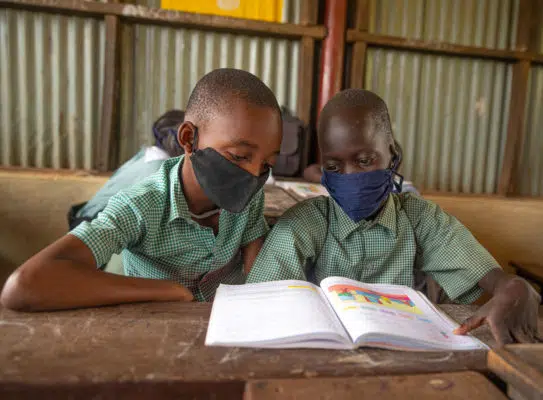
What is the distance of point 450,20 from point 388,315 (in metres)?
3.60

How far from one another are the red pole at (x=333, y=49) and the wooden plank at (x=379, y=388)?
2.97 metres

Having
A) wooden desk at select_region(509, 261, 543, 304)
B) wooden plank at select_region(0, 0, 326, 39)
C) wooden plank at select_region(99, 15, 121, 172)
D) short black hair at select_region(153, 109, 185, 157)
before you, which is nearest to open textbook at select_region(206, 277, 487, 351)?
short black hair at select_region(153, 109, 185, 157)

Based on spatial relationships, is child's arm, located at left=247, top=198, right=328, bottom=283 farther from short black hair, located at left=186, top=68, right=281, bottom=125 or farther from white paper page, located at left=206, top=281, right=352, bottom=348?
short black hair, located at left=186, top=68, right=281, bottom=125

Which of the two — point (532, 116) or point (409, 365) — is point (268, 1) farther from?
point (409, 365)

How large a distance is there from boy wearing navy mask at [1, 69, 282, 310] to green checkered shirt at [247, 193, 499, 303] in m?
0.18

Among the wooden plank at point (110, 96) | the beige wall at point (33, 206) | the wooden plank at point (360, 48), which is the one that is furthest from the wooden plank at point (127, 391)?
the wooden plank at point (360, 48)

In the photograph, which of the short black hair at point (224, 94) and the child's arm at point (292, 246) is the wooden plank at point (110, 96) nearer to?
the short black hair at point (224, 94)

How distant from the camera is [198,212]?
142 cm

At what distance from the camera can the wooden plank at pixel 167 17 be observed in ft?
10.2

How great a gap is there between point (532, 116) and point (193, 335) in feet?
13.7

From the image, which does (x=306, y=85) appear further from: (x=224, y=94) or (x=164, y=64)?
(x=224, y=94)

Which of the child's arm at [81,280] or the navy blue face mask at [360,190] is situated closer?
the child's arm at [81,280]

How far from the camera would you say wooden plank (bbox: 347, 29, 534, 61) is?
3.53 meters

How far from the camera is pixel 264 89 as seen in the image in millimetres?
1367
